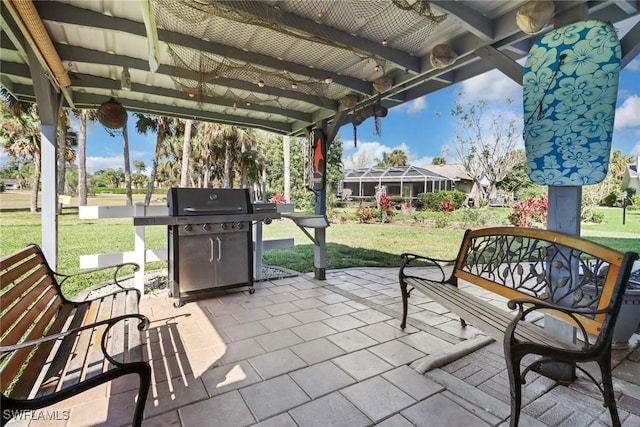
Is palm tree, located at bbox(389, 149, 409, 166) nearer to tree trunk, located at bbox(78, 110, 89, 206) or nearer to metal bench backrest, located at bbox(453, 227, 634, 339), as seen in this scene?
tree trunk, located at bbox(78, 110, 89, 206)

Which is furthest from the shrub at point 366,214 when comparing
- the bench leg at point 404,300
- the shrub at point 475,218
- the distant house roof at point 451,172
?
the distant house roof at point 451,172

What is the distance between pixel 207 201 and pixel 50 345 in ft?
6.34

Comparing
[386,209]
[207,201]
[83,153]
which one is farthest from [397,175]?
[207,201]

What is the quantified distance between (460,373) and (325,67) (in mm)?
2828

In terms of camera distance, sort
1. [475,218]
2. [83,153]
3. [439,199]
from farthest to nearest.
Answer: [439,199] → [83,153] → [475,218]

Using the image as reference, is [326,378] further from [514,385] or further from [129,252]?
[129,252]

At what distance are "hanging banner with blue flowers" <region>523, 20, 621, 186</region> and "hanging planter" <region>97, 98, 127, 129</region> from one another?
3.74m

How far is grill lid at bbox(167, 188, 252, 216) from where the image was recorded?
326cm

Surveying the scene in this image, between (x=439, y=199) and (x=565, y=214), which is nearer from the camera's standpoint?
(x=565, y=214)

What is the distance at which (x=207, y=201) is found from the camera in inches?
135

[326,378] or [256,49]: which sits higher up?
[256,49]

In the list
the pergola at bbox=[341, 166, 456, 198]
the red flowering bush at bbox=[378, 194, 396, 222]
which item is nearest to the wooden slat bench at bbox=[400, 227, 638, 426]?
the red flowering bush at bbox=[378, 194, 396, 222]

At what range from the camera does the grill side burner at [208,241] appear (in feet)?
10.7

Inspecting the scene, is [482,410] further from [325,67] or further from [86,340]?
[325,67]
